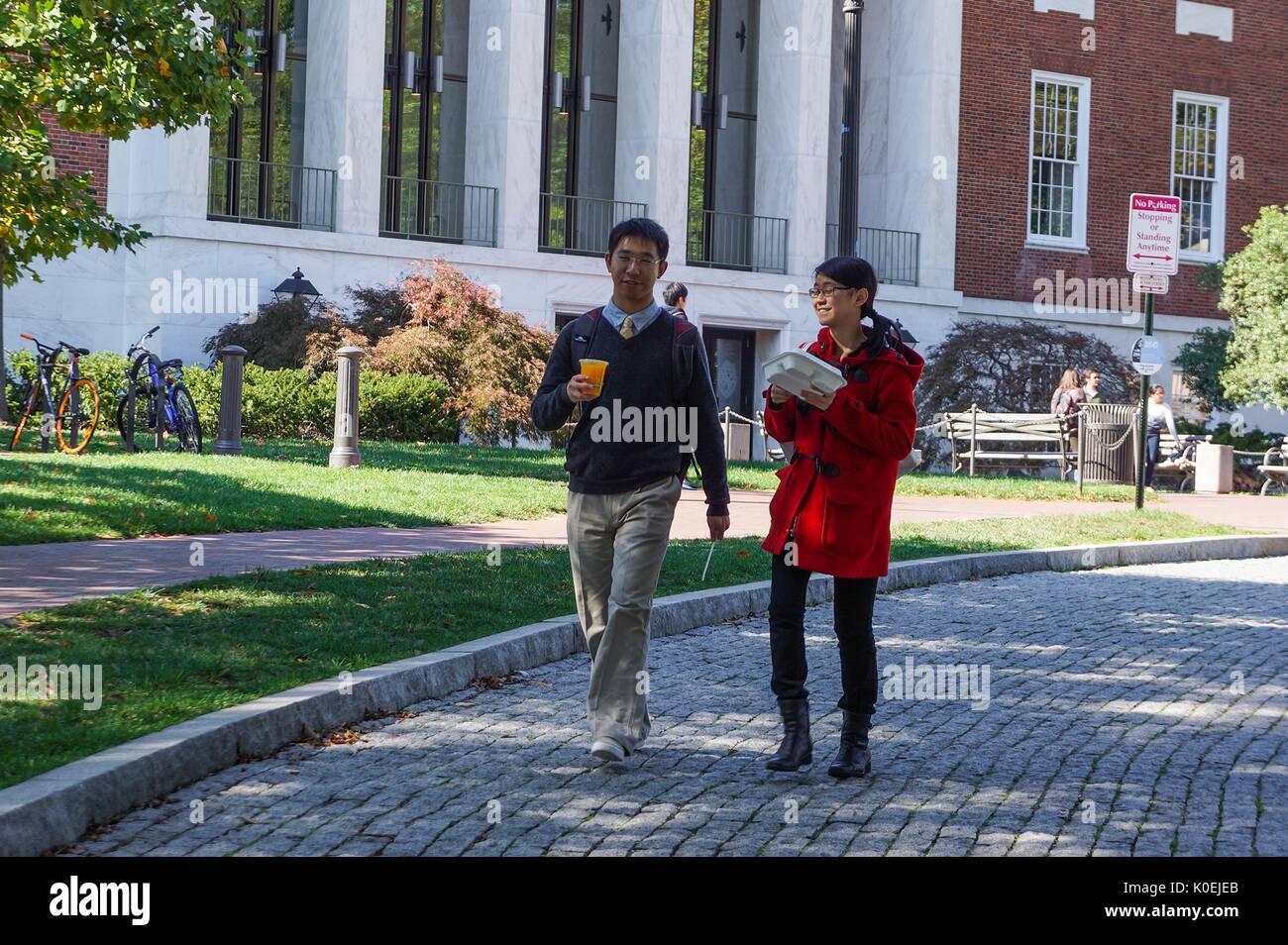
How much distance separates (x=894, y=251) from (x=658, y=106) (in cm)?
627

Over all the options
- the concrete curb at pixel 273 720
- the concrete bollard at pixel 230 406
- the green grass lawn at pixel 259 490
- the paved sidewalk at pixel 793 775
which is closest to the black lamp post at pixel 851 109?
the green grass lawn at pixel 259 490

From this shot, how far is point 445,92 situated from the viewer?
3122 centimetres

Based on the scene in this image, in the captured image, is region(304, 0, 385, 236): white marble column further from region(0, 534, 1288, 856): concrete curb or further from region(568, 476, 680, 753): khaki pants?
region(568, 476, 680, 753): khaki pants

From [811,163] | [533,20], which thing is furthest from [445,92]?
[811,163]

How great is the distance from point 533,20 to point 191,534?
62.1ft

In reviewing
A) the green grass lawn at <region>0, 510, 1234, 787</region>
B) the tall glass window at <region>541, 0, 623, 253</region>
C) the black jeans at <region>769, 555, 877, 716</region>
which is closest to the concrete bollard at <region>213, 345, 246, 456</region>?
the green grass lawn at <region>0, 510, 1234, 787</region>

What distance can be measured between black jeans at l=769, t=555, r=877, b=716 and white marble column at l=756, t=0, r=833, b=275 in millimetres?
25758

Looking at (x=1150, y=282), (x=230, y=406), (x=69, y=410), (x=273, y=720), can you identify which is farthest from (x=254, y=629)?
(x=1150, y=282)

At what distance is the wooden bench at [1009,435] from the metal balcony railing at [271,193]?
10932 mm

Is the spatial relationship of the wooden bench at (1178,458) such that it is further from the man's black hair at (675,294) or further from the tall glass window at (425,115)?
the man's black hair at (675,294)

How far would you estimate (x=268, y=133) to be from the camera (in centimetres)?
2905

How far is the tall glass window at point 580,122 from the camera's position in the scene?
105 feet

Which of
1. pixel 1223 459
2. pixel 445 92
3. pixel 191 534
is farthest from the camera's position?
pixel 445 92
